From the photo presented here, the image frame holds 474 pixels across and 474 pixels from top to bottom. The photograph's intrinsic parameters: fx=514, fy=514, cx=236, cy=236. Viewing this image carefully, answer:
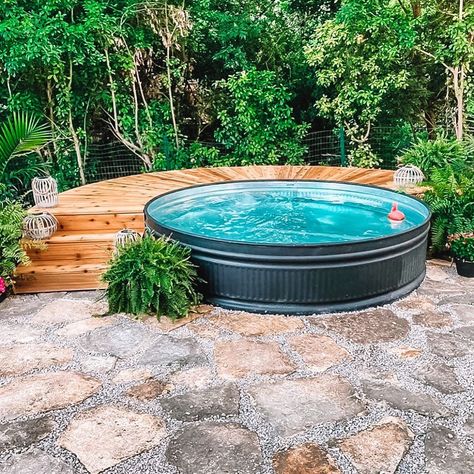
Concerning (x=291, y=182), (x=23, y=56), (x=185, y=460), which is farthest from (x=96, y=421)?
(x=23, y=56)

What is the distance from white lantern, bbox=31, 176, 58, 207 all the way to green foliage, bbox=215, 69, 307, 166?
328cm

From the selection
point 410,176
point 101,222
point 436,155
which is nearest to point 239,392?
point 101,222

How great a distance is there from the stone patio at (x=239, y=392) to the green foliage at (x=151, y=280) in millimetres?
121

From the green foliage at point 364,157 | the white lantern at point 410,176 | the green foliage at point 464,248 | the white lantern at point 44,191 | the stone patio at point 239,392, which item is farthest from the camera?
the green foliage at point 364,157

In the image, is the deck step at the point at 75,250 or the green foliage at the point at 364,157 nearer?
the deck step at the point at 75,250

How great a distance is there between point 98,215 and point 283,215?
1.94m

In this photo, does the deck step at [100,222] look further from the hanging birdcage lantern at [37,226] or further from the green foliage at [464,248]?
the green foliage at [464,248]

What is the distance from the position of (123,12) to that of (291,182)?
3262 mm

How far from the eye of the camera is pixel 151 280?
133 inches

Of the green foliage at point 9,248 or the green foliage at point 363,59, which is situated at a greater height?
the green foliage at point 363,59

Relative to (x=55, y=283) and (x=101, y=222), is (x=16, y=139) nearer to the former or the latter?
(x=101, y=222)

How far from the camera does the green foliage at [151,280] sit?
343 cm

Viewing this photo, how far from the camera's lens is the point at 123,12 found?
670 cm

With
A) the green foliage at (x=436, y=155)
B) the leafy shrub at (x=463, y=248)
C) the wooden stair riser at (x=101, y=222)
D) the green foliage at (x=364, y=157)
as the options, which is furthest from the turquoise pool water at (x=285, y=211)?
the green foliage at (x=364, y=157)
